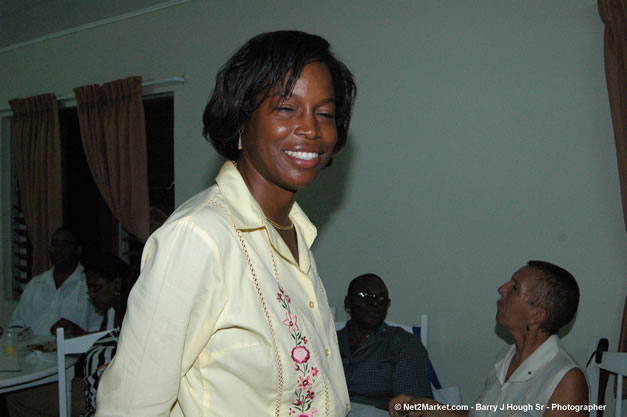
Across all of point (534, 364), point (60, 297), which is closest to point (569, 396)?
point (534, 364)

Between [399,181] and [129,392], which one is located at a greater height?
[399,181]

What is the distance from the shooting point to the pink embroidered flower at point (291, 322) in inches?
33.4

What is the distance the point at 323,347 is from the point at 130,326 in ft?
1.21

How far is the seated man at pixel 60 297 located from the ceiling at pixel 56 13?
179 cm

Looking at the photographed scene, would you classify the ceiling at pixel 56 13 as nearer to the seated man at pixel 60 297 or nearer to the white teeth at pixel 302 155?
the seated man at pixel 60 297

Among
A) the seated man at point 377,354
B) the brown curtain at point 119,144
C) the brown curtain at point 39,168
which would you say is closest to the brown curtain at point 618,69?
the seated man at point 377,354

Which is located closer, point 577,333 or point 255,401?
point 255,401

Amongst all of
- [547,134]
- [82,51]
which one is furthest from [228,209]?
[82,51]

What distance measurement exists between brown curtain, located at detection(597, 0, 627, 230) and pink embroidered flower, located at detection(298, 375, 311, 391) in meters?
2.15

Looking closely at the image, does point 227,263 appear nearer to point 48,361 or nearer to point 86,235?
point 48,361

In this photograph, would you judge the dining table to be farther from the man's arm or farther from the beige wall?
the man's arm

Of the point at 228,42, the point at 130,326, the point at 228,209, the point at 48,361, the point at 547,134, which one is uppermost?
the point at 228,42

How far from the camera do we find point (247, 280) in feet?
2.61

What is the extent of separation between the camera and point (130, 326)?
2.33 ft
